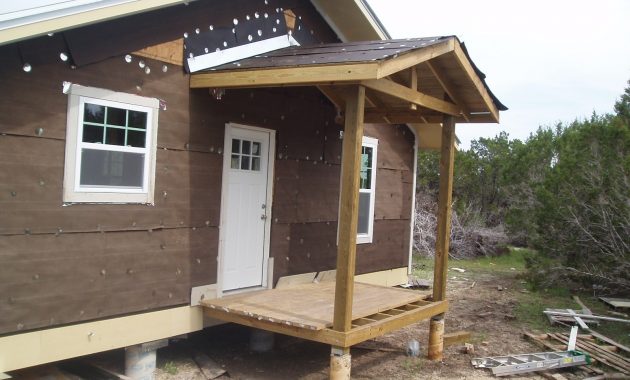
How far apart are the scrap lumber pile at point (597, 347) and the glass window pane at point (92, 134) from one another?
6550 mm

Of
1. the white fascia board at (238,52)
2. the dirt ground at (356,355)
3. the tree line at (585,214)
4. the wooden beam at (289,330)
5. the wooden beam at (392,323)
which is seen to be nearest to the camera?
the wooden beam at (289,330)

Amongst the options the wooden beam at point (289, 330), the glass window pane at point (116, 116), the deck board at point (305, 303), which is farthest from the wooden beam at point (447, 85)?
the glass window pane at point (116, 116)

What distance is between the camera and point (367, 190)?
979 cm

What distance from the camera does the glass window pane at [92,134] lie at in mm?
5352

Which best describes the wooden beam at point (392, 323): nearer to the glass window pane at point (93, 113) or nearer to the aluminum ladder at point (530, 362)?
the aluminum ladder at point (530, 362)

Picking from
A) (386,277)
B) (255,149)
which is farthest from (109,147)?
(386,277)

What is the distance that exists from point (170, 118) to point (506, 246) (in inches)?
598

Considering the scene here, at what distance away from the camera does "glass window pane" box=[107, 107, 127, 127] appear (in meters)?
5.55

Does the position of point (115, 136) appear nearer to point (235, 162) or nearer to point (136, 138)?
point (136, 138)

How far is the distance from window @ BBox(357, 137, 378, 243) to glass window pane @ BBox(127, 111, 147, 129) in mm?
4502

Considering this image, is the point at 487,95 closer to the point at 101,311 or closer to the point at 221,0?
the point at 221,0

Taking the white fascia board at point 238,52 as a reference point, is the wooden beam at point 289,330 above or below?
below

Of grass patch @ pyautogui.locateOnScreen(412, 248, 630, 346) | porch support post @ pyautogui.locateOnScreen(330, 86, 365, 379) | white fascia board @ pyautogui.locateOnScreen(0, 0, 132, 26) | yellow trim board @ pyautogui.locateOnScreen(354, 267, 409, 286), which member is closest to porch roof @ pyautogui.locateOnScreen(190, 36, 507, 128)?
porch support post @ pyautogui.locateOnScreen(330, 86, 365, 379)

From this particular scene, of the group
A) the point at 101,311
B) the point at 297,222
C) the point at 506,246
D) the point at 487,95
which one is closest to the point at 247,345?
the point at 297,222
